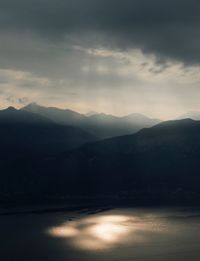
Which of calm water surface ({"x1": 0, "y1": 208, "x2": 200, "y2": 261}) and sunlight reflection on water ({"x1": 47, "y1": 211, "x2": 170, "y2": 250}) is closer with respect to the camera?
calm water surface ({"x1": 0, "y1": 208, "x2": 200, "y2": 261})

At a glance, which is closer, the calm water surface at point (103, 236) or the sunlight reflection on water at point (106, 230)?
the calm water surface at point (103, 236)

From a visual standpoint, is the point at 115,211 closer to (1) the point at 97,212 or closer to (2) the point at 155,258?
(1) the point at 97,212

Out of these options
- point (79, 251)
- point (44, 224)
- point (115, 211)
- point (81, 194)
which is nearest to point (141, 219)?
point (115, 211)

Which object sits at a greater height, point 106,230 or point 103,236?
point 106,230

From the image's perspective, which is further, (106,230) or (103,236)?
(106,230)
